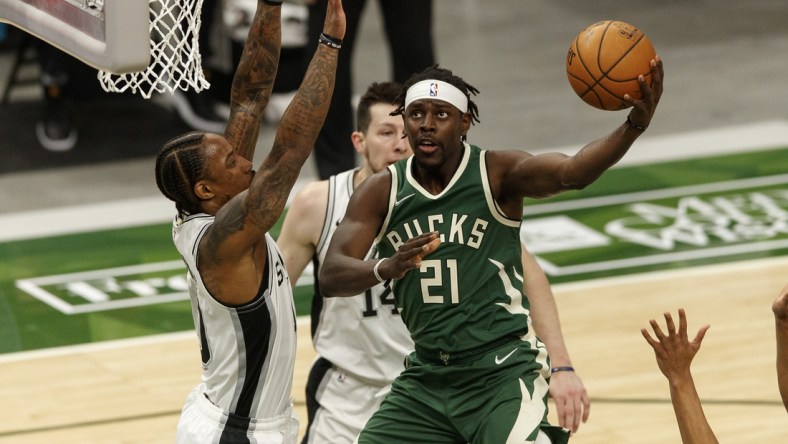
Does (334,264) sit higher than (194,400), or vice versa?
(334,264)

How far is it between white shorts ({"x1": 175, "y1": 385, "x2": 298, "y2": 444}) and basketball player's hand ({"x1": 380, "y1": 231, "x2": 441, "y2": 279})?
0.67 metres

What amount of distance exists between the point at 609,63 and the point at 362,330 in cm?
156

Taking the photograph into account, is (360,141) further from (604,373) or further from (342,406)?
(604,373)

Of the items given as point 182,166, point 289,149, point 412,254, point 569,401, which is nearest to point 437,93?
point 289,149

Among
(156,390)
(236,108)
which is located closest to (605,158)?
(236,108)

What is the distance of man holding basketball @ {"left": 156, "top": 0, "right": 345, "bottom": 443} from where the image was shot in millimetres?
4320

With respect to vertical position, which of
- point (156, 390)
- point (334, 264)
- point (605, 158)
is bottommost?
point (156, 390)

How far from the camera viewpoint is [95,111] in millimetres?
11789

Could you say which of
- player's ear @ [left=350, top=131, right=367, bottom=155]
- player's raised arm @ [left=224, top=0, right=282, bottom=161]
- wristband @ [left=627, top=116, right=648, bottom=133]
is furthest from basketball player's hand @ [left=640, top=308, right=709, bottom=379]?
player's ear @ [left=350, top=131, right=367, bottom=155]

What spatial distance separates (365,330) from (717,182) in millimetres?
4832

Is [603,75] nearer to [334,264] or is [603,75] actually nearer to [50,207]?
[334,264]

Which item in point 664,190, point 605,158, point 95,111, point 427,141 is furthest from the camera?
point 95,111

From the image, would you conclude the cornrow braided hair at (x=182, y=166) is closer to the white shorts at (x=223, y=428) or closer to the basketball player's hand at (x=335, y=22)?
the basketball player's hand at (x=335, y=22)

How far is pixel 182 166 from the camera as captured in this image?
4430mm
